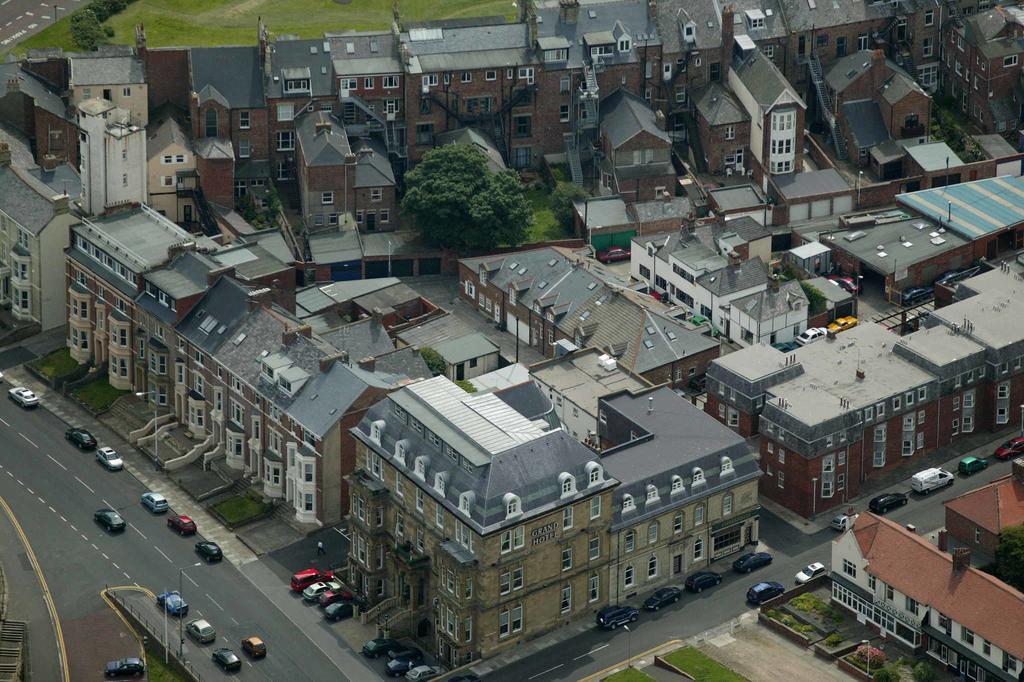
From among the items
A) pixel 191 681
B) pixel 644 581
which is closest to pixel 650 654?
pixel 644 581

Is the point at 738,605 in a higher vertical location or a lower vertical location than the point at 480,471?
lower

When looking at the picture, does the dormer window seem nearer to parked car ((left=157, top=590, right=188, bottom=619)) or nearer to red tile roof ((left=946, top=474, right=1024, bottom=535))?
parked car ((left=157, top=590, right=188, bottom=619))

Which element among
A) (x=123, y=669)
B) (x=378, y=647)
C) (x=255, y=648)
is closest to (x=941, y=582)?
(x=378, y=647)

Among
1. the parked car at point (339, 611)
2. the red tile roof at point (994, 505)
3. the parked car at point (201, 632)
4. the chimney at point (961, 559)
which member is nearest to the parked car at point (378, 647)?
the parked car at point (339, 611)

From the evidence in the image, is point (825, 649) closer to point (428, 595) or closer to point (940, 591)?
point (940, 591)

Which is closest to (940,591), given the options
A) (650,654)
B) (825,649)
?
(825,649)

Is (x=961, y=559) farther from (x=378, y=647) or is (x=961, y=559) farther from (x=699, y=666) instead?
(x=378, y=647)

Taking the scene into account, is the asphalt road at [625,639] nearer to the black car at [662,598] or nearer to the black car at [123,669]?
the black car at [662,598]
